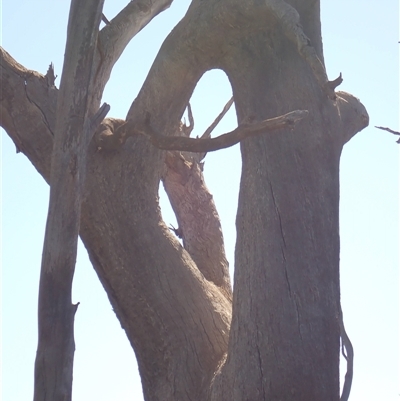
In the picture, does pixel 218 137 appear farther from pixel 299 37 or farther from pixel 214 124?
pixel 214 124

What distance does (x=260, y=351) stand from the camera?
3.63m

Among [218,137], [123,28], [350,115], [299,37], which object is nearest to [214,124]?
[123,28]

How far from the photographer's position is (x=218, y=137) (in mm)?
3814

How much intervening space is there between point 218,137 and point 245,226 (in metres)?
0.53

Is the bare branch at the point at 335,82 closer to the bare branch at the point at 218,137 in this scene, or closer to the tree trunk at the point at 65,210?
the bare branch at the point at 218,137

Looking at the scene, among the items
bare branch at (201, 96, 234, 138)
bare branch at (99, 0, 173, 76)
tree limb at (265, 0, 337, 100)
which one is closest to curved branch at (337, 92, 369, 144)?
tree limb at (265, 0, 337, 100)

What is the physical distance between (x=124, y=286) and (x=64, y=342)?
81 cm

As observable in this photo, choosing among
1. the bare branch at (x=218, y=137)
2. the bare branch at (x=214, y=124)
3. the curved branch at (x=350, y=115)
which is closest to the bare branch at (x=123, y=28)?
the bare branch at (x=218, y=137)

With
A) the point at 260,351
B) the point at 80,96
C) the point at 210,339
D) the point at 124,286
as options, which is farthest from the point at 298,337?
the point at 80,96

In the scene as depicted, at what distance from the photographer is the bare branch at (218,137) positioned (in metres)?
3.64

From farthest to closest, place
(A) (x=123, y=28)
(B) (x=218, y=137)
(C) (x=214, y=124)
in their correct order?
(C) (x=214, y=124) < (A) (x=123, y=28) < (B) (x=218, y=137)

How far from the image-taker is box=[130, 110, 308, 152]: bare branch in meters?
3.64

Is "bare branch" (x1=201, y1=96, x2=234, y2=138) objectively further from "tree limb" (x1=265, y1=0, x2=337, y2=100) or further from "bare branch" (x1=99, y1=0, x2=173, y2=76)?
"tree limb" (x1=265, y1=0, x2=337, y2=100)

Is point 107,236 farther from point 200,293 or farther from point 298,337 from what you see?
point 298,337
